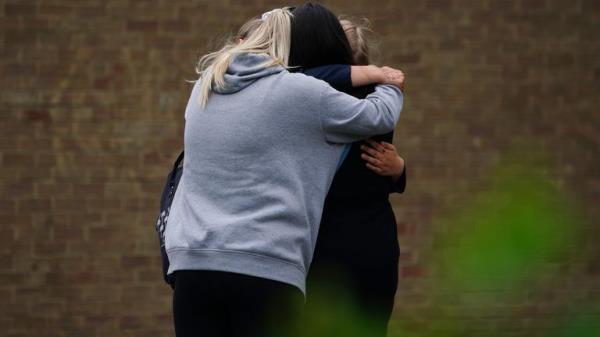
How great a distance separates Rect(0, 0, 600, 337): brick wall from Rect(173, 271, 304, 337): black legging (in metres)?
3.11

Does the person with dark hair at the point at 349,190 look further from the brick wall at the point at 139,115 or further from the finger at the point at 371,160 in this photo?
the brick wall at the point at 139,115

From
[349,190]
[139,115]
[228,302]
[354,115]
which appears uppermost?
[354,115]

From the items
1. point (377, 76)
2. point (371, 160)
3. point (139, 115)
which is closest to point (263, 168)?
point (371, 160)

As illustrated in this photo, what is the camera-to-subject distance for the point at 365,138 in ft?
8.71

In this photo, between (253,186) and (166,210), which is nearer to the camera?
(253,186)

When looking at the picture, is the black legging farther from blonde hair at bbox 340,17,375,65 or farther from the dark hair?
blonde hair at bbox 340,17,375,65

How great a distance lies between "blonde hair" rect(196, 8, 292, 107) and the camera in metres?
Answer: 2.60

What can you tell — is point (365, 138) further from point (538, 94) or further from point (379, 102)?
point (538, 94)

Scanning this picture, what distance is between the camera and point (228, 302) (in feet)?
8.15

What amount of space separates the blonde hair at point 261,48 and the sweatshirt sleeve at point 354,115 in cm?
18

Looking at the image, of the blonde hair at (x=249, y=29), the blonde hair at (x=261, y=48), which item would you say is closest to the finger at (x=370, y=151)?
the blonde hair at (x=261, y=48)

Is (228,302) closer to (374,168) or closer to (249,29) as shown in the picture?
(374,168)

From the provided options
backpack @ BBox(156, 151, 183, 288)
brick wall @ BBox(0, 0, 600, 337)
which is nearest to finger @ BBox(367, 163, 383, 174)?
backpack @ BBox(156, 151, 183, 288)

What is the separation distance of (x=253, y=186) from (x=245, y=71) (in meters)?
0.29
